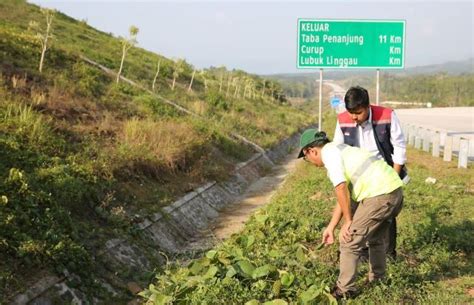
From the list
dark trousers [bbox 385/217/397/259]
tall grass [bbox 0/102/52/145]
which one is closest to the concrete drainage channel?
tall grass [bbox 0/102/52/145]

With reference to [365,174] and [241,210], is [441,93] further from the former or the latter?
[365,174]

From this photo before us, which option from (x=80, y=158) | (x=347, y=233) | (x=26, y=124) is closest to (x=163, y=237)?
(x=80, y=158)

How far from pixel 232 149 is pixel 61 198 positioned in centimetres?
1102

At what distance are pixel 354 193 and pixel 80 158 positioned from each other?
6.59m

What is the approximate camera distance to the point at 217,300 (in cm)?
458

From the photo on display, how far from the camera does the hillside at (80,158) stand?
21.0 feet

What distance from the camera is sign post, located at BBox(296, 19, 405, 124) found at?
14.4 m

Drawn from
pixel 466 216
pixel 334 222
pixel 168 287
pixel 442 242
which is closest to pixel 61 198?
pixel 168 287

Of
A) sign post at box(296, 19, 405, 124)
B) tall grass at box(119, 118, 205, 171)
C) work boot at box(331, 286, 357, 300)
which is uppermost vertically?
sign post at box(296, 19, 405, 124)

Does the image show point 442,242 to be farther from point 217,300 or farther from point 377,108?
point 217,300

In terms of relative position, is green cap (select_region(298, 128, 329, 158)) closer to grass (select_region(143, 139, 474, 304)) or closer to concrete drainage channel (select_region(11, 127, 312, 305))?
grass (select_region(143, 139, 474, 304))

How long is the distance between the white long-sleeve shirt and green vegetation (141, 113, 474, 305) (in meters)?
1.34

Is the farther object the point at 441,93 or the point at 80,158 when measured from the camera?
the point at 441,93

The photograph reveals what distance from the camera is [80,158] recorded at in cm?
954
